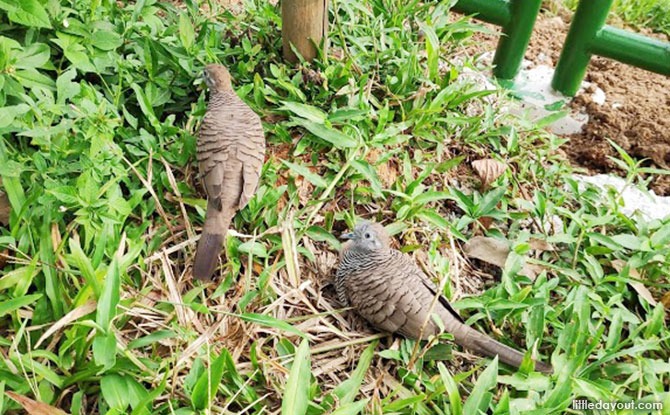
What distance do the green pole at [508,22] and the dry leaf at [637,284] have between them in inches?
70.0

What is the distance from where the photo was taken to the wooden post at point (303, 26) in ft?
9.89

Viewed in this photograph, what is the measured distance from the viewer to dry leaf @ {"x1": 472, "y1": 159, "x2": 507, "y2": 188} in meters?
3.09

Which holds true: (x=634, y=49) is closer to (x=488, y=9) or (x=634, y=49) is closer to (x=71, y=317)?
(x=488, y=9)

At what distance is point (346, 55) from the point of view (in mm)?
3332

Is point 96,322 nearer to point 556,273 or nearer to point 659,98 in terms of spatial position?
point 556,273

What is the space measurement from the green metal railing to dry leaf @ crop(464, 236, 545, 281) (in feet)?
5.52

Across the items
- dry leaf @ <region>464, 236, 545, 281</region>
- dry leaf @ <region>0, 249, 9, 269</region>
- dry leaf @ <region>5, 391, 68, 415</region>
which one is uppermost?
dry leaf @ <region>464, 236, 545, 281</region>

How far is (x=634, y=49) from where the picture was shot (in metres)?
3.55

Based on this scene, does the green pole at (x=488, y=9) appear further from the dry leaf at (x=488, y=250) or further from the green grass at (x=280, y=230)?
the dry leaf at (x=488, y=250)

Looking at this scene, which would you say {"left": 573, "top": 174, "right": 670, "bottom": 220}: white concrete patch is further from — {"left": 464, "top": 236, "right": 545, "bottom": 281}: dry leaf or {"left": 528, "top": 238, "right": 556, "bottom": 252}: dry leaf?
{"left": 464, "top": 236, "right": 545, "bottom": 281}: dry leaf

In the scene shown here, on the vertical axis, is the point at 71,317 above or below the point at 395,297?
below

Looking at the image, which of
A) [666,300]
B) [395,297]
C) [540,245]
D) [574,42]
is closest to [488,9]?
[574,42]

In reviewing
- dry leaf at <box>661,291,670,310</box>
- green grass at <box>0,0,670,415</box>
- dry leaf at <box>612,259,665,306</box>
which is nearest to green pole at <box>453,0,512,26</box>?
green grass at <box>0,0,670,415</box>

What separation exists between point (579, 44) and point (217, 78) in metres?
2.39
